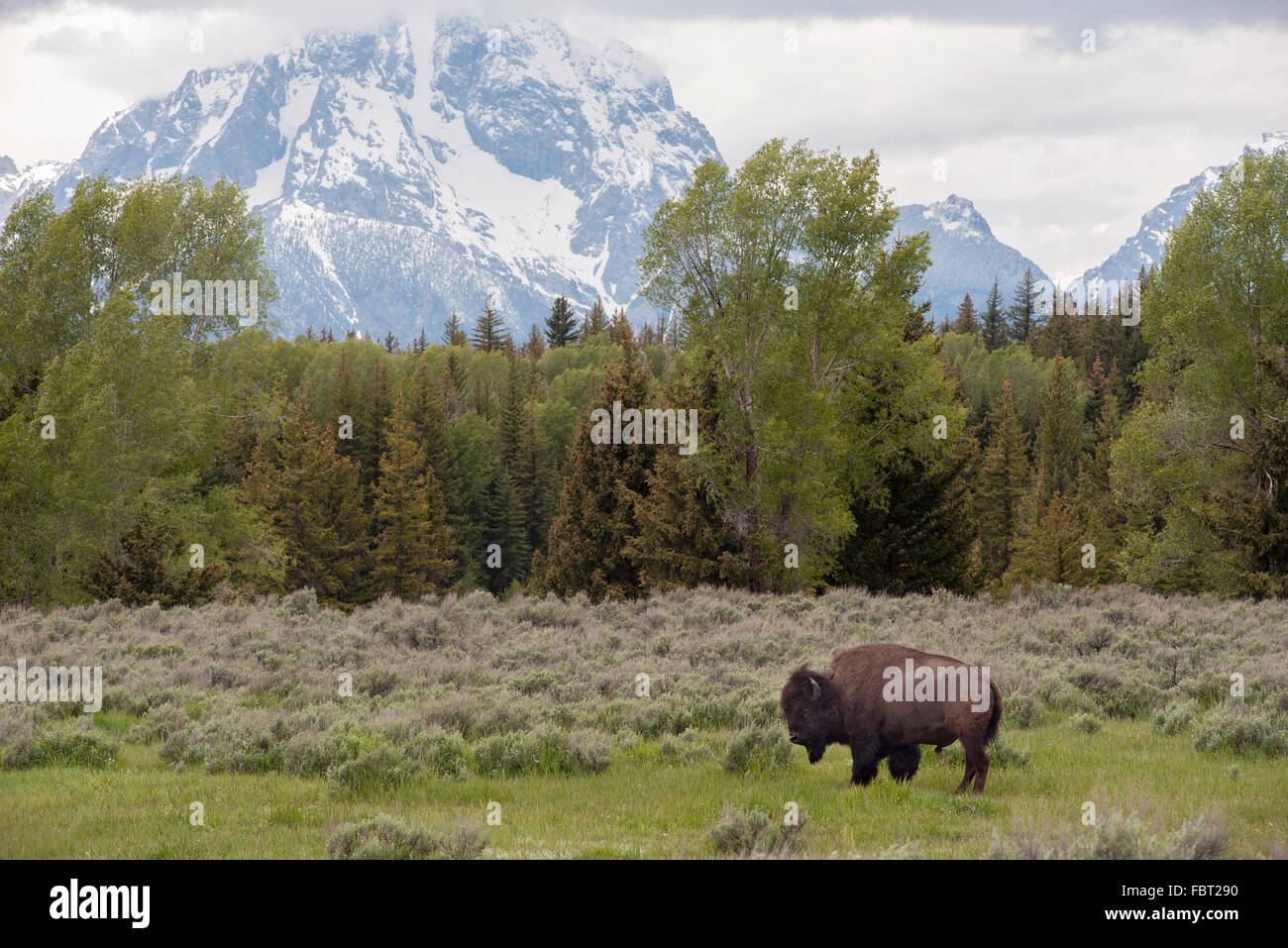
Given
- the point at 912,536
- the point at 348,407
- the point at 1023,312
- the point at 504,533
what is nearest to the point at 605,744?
the point at 912,536

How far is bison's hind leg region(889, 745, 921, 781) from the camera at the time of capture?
9.00 m

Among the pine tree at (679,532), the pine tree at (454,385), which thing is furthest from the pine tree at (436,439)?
the pine tree at (679,532)

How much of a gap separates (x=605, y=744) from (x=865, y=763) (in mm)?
2968

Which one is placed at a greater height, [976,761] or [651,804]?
[976,761]

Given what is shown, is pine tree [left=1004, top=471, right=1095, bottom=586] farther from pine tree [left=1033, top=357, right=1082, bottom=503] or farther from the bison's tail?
the bison's tail

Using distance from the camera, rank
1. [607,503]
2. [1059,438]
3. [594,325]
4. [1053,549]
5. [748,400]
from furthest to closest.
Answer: [594,325] < [1059,438] < [1053,549] < [607,503] < [748,400]

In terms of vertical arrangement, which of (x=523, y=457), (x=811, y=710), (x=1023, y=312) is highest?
(x=1023, y=312)

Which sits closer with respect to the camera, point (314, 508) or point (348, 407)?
point (314, 508)

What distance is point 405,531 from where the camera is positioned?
55000mm


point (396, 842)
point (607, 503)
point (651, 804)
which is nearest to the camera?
point (396, 842)

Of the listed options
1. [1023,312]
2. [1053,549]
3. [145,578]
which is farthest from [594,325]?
[145,578]

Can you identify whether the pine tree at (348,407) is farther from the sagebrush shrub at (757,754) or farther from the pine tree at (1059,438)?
the sagebrush shrub at (757,754)

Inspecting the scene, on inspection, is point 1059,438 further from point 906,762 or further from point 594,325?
point 594,325
